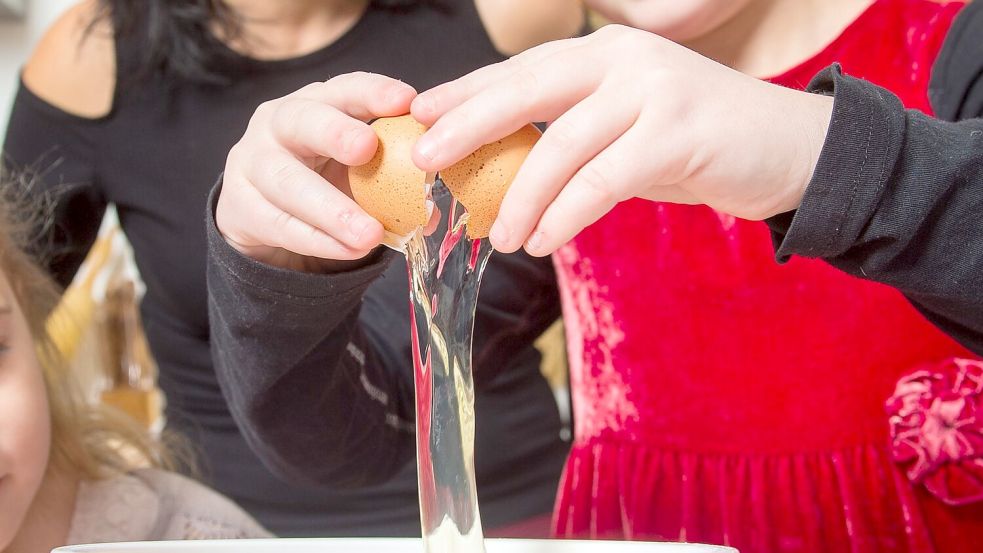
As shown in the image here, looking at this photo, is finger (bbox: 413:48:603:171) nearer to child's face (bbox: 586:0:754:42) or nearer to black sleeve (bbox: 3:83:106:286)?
child's face (bbox: 586:0:754:42)

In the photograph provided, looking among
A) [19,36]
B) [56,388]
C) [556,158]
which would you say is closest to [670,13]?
[556,158]

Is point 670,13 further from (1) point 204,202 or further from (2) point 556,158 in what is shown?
(1) point 204,202

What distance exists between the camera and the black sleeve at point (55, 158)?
81 centimetres

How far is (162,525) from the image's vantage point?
66cm

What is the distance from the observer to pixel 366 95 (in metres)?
0.37

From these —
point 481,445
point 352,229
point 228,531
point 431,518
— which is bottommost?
point 481,445

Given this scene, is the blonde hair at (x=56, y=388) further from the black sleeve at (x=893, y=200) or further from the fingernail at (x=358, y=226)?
the black sleeve at (x=893, y=200)

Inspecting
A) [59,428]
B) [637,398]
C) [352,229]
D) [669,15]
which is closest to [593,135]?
[352,229]

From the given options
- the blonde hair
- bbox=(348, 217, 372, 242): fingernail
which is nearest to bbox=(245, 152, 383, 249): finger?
bbox=(348, 217, 372, 242): fingernail

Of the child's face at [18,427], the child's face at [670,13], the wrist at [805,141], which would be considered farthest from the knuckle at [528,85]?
the child's face at [18,427]

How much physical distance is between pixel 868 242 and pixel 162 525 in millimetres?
496

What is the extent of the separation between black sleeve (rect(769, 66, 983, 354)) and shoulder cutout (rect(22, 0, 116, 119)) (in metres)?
0.63

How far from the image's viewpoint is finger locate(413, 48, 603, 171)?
1.07 ft

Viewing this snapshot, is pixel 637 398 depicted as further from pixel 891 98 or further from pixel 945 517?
pixel 891 98
